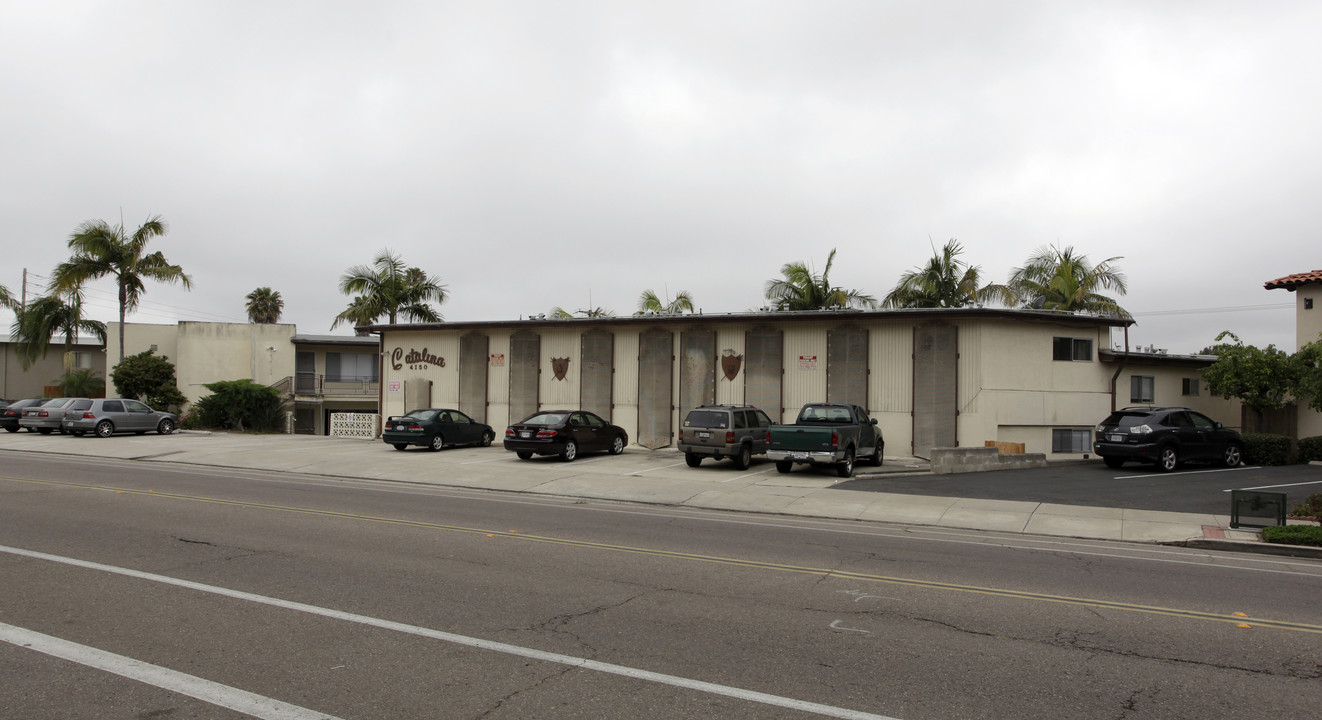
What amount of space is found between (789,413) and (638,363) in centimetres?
549

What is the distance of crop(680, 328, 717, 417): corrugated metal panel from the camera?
2656 centimetres

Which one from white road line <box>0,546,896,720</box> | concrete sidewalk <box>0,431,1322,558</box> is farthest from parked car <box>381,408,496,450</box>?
white road line <box>0,546,896,720</box>

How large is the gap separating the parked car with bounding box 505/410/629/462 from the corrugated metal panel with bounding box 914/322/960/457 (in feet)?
30.7

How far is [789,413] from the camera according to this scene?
83.7ft

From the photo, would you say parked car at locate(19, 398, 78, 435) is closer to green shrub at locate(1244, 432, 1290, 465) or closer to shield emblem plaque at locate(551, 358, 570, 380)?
shield emblem plaque at locate(551, 358, 570, 380)

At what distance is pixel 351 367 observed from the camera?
4519 cm

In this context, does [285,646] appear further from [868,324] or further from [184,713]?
[868,324]

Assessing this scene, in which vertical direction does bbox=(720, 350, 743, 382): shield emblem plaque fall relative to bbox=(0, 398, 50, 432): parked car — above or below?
above

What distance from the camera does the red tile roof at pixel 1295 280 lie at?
25.0 meters

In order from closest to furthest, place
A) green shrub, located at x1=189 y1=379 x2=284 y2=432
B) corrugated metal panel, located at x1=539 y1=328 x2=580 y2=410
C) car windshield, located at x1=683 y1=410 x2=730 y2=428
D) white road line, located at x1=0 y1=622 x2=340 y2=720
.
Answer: white road line, located at x1=0 y1=622 x2=340 y2=720
car windshield, located at x1=683 y1=410 x2=730 y2=428
corrugated metal panel, located at x1=539 y1=328 x2=580 y2=410
green shrub, located at x1=189 y1=379 x2=284 y2=432

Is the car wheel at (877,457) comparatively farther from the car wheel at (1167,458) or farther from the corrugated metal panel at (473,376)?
the corrugated metal panel at (473,376)

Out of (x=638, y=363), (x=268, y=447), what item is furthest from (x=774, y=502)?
(x=268, y=447)

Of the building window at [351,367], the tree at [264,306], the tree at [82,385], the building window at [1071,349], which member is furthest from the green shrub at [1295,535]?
the tree at [264,306]

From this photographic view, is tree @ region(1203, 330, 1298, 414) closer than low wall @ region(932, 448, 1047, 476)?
No
